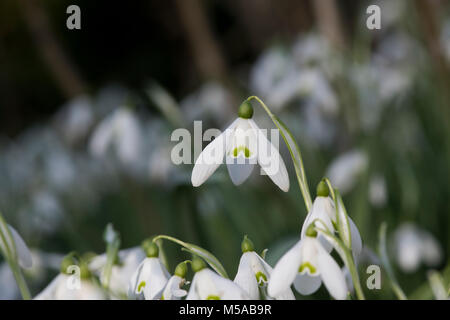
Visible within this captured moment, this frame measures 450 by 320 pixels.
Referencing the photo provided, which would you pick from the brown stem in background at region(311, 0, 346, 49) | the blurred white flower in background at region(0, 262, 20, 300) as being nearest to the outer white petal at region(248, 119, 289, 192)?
the blurred white flower in background at region(0, 262, 20, 300)

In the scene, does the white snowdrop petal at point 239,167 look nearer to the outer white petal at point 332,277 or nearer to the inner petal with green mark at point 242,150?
the inner petal with green mark at point 242,150

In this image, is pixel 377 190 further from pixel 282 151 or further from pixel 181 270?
pixel 181 270

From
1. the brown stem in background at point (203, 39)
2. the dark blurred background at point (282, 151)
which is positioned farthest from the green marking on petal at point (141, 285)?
the brown stem in background at point (203, 39)

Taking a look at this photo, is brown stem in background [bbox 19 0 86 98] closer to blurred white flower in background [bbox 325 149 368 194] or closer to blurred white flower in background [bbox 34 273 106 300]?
blurred white flower in background [bbox 325 149 368 194]

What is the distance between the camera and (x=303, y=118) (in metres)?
2.66

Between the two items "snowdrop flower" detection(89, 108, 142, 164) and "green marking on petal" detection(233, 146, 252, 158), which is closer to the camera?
"green marking on petal" detection(233, 146, 252, 158)

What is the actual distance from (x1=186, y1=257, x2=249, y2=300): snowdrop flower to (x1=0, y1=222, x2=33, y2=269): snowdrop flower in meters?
0.29

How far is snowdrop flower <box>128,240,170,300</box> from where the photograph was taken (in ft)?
2.71

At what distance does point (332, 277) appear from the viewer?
744 millimetres

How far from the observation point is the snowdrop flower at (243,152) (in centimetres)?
85

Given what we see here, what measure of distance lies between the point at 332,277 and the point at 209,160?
245mm

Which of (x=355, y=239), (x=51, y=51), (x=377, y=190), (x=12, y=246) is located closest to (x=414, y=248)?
(x=377, y=190)

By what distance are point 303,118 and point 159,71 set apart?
3865 millimetres

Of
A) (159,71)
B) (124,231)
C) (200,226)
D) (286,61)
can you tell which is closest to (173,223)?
(200,226)
